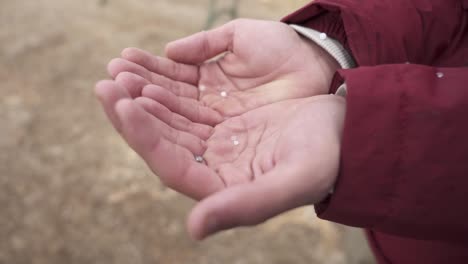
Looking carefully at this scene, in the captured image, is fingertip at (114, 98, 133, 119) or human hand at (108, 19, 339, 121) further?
human hand at (108, 19, 339, 121)

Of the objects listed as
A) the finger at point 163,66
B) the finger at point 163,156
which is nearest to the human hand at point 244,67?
the finger at point 163,66

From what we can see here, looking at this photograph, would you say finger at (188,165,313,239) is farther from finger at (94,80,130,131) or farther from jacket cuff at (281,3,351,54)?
jacket cuff at (281,3,351,54)

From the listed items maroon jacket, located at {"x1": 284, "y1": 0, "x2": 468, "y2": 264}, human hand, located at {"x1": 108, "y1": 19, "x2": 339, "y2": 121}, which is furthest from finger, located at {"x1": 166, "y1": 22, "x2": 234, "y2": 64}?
maroon jacket, located at {"x1": 284, "y1": 0, "x2": 468, "y2": 264}

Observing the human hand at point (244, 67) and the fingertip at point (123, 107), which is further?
the human hand at point (244, 67)

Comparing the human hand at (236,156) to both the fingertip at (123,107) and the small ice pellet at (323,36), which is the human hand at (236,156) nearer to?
the fingertip at (123,107)

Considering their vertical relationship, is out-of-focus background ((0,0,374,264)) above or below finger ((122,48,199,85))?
below

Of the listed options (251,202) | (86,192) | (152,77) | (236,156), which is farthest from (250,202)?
(86,192)
